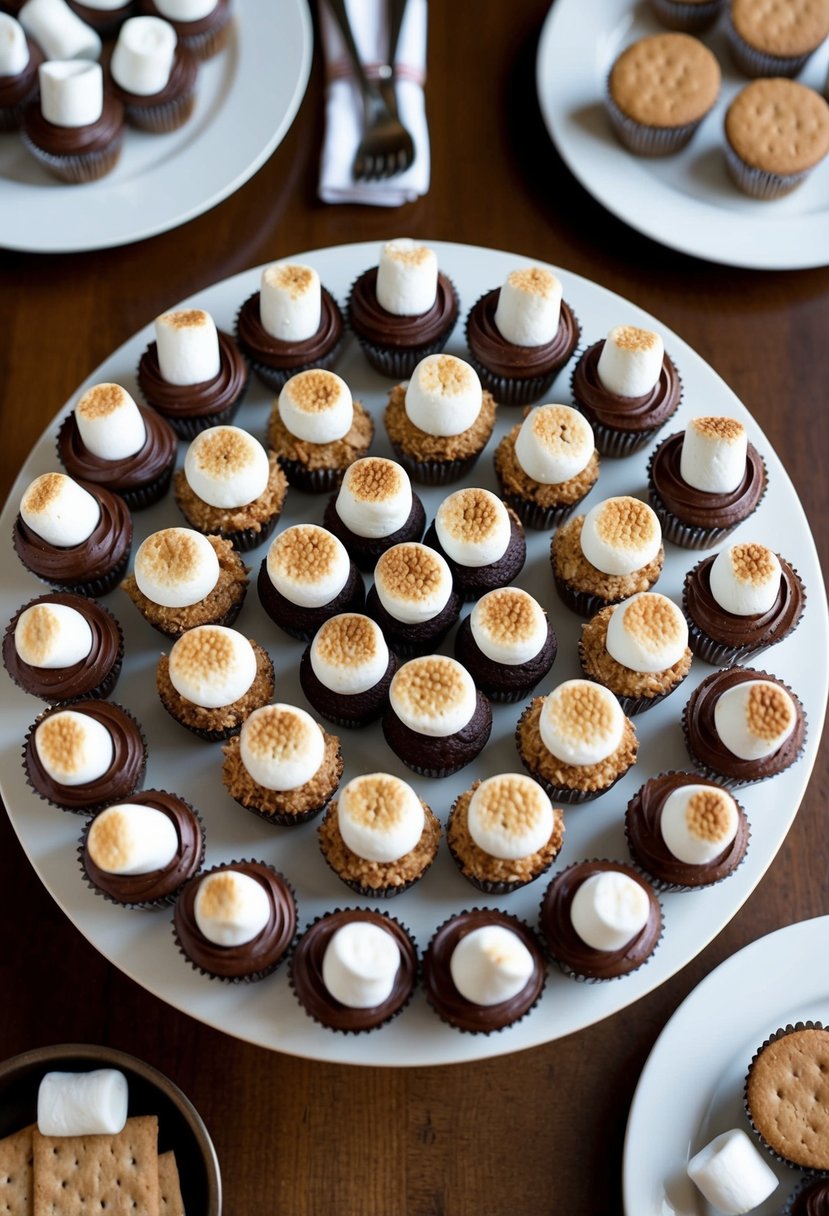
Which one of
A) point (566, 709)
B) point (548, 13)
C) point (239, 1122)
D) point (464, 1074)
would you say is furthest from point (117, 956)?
point (548, 13)

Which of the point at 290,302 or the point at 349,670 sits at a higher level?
the point at 290,302

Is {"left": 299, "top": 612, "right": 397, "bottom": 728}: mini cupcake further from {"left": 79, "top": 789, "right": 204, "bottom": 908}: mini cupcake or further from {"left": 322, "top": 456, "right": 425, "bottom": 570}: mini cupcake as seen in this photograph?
{"left": 79, "top": 789, "right": 204, "bottom": 908}: mini cupcake

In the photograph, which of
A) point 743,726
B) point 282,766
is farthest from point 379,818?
point 743,726

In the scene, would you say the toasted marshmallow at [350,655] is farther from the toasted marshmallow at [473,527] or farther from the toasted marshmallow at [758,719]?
the toasted marshmallow at [758,719]

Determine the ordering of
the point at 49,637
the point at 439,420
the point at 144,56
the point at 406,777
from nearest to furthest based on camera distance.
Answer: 1. the point at 49,637
2. the point at 406,777
3. the point at 439,420
4. the point at 144,56

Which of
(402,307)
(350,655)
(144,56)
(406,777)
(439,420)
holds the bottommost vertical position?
(406,777)

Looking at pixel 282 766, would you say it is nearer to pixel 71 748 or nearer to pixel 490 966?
pixel 71 748

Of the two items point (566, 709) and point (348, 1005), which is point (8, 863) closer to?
point (348, 1005)
